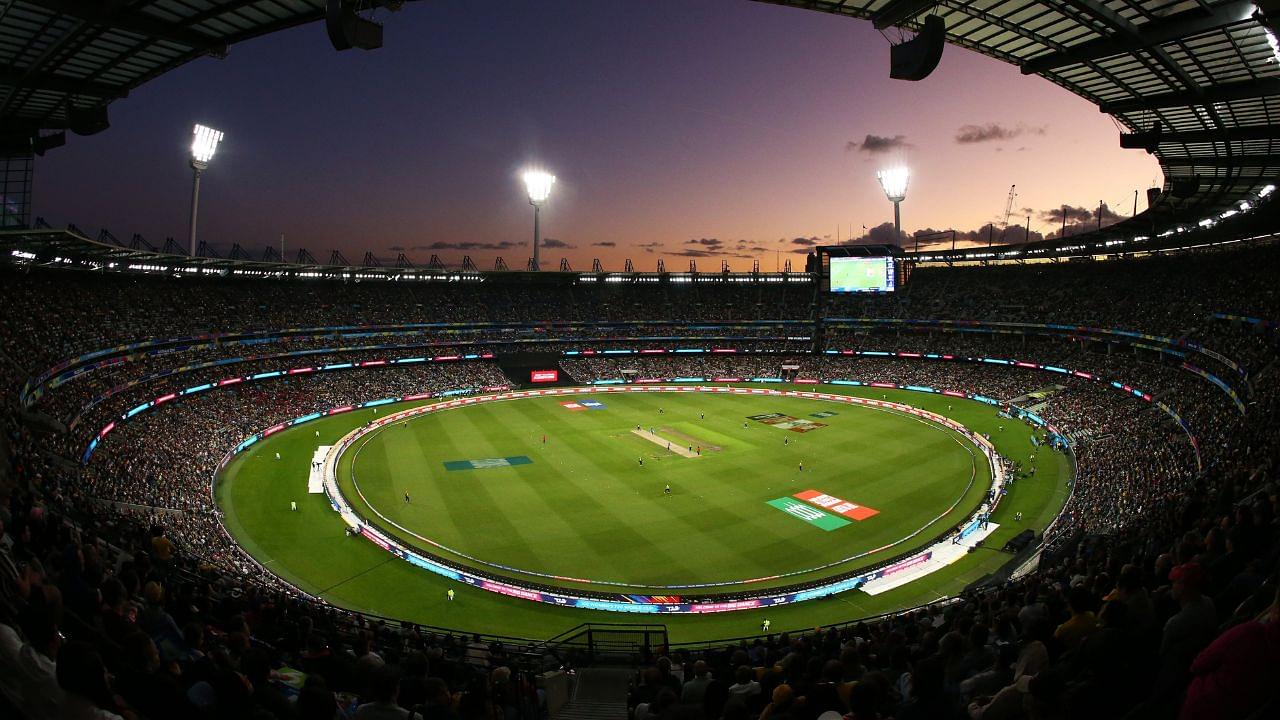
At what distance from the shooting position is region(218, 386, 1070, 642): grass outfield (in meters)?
26.3

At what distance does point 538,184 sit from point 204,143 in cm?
3529

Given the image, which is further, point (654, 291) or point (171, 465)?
point (654, 291)

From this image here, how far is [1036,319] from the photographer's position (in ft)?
248

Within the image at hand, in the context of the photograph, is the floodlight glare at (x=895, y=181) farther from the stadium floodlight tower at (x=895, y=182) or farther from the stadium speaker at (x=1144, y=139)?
the stadium speaker at (x=1144, y=139)

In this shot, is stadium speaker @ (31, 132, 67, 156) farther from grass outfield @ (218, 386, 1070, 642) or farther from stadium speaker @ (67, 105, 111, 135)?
grass outfield @ (218, 386, 1070, 642)

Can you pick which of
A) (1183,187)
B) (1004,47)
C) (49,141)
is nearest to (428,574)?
(49,141)

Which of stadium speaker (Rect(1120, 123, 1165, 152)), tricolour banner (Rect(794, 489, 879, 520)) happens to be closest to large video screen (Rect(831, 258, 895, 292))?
tricolour banner (Rect(794, 489, 879, 520))

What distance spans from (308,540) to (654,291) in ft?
255

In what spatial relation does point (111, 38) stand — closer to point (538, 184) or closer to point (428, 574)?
point (428, 574)

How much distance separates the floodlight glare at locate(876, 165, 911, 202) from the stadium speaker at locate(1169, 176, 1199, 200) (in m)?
37.9

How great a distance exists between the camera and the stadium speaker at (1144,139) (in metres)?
26.5

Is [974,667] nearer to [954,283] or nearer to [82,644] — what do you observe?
[82,644]

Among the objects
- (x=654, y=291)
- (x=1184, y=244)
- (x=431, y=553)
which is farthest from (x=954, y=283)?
(x=431, y=553)

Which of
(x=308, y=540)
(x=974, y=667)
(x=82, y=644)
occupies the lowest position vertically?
(x=308, y=540)
